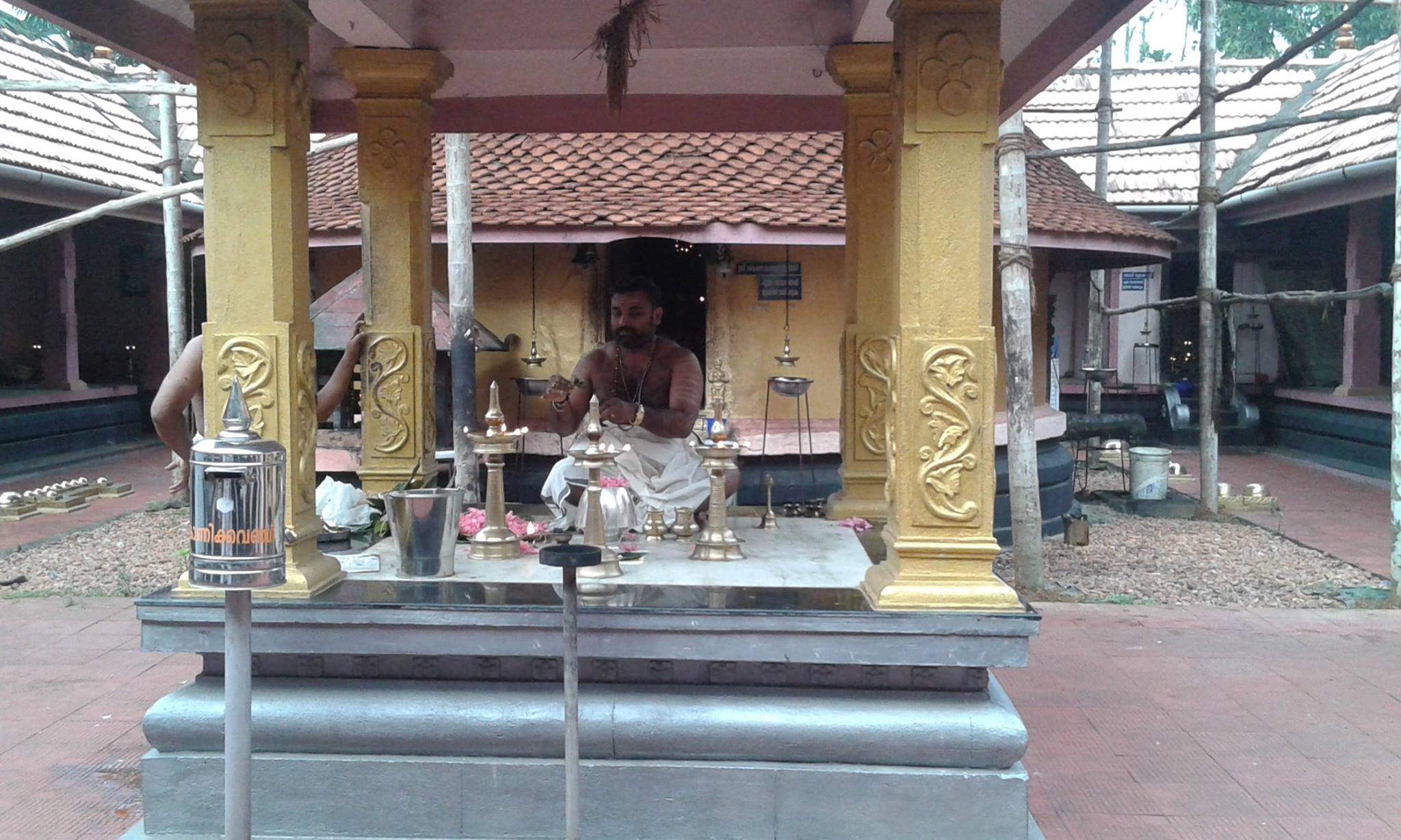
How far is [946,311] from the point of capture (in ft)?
12.4

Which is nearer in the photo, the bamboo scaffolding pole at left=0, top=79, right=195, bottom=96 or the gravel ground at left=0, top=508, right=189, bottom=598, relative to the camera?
the gravel ground at left=0, top=508, right=189, bottom=598

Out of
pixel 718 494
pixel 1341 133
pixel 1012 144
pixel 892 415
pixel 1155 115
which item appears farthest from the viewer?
pixel 1155 115

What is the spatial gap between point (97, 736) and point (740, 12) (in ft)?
14.0

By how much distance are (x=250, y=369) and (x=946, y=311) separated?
7.61 ft

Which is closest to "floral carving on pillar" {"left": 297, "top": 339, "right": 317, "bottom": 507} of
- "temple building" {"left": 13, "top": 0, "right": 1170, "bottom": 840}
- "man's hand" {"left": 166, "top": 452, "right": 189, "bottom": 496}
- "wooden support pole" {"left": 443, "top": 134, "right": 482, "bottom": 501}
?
"temple building" {"left": 13, "top": 0, "right": 1170, "bottom": 840}

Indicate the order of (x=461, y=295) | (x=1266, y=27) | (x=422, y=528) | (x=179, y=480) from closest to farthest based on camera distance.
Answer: (x=422, y=528)
(x=461, y=295)
(x=179, y=480)
(x=1266, y=27)

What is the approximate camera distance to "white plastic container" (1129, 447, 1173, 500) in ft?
38.7

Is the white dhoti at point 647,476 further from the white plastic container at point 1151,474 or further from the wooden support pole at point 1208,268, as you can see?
the white plastic container at point 1151,474

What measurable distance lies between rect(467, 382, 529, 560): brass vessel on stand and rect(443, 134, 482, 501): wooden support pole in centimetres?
340

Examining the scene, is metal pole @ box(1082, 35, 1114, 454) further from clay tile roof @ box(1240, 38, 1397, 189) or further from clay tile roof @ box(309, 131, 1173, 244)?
clay tile roof @ box(309, 131, 1173, 244)

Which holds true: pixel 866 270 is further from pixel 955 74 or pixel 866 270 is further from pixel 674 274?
pixel 674 274

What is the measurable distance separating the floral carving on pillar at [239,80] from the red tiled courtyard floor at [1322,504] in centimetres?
855

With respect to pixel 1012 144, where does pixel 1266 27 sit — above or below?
above

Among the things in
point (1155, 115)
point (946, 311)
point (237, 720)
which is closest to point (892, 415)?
point (946, 311)
